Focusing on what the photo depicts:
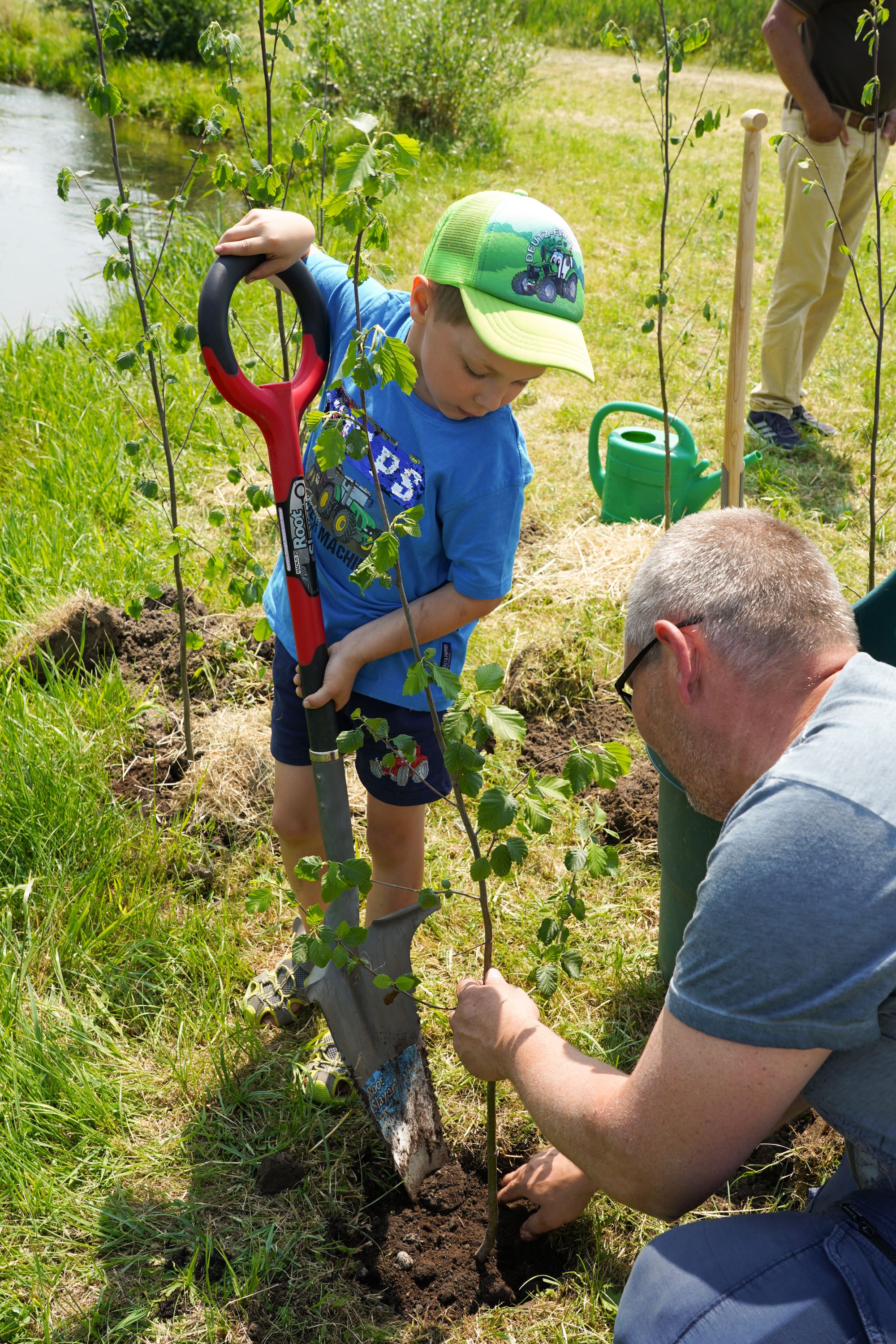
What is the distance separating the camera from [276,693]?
1.94 metres

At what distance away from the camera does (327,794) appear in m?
1.71

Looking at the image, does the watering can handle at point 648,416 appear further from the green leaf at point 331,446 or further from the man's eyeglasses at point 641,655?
the green leaf at point 331,446

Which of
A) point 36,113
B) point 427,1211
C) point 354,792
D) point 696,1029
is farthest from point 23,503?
point 36,113

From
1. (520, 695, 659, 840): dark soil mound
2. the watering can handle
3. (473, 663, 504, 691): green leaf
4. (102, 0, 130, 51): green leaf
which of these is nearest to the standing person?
the watering can handle

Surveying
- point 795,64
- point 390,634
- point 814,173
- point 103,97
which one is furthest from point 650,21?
point 390,634

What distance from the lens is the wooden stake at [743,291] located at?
246cm

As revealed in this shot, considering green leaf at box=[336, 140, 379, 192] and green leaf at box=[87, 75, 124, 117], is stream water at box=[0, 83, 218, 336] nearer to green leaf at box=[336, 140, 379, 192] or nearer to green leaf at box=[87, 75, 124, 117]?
green leaf at box=[87, 75, 124, 117]

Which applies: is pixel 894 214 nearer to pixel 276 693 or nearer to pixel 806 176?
pixel 806 176

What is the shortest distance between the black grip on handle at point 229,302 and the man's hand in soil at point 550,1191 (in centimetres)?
141

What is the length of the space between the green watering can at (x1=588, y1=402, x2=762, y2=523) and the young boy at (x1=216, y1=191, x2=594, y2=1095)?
6.34 ft

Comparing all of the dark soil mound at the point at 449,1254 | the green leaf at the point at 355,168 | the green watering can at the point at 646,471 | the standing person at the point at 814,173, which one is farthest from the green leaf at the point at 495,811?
the standing person at the point at 814,173

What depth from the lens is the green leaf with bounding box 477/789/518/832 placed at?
1291mm

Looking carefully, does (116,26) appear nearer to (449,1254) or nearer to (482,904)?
(482,904)

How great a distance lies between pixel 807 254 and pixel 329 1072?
4039 millimetres
